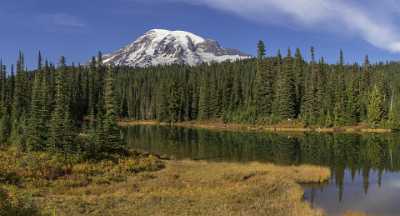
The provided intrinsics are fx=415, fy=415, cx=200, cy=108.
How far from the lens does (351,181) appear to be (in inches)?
1750

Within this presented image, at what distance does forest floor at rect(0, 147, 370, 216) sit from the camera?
1046 inches

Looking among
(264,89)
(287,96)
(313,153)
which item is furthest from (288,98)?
(313,153)

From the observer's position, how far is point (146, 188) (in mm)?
35531

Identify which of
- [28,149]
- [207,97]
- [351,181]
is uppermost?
[207,97]

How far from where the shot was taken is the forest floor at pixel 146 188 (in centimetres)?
2658

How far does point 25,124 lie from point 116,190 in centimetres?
2807

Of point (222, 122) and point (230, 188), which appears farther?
point (222, 122)

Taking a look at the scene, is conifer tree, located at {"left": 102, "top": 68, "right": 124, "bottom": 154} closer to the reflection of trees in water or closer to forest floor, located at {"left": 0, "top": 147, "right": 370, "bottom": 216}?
forest floor, located at {"left": 0, "top": 147, "right": 370, "bottom": 216}

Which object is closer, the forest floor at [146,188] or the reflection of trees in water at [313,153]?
the forest floor at [146,188]

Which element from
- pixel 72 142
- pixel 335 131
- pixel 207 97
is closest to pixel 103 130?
pixel 72 142

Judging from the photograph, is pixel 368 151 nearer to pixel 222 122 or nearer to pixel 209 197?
pixel 209 197

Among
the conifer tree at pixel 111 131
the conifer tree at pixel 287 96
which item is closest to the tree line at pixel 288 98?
the conifer tree at pixel 287 96

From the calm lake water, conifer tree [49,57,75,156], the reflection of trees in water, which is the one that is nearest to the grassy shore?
conifer tree [49,57,75,156]

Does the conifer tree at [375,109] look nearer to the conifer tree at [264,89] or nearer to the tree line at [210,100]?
the tree line at [210,100]
